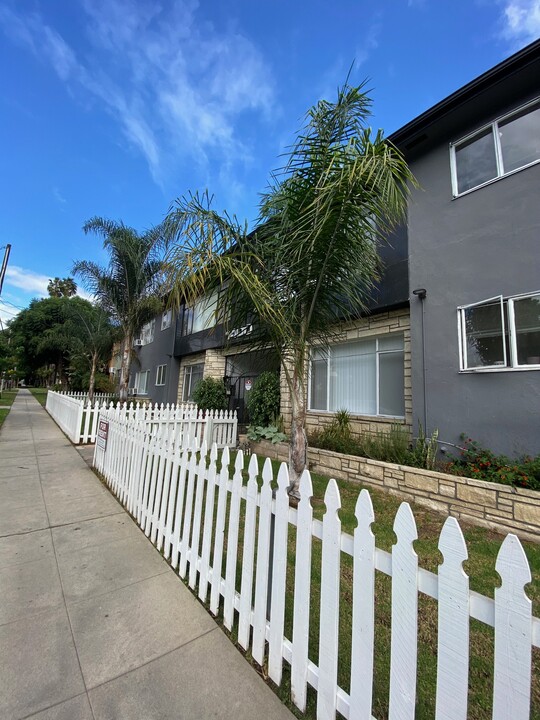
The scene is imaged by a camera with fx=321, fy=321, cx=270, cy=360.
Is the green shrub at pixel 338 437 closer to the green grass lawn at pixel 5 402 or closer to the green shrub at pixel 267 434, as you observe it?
the green shrub at pixel 267 434

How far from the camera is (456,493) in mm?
4375

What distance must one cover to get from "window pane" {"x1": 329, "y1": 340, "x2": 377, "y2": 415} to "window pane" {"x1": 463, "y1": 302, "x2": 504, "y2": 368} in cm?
201

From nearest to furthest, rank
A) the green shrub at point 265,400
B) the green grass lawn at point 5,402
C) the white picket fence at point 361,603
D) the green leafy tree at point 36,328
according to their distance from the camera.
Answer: the white picket fence at point 361,603 → the green shrub at point 265,400 → the green grass lawn at point 5,402 → the green leafy tree at point 36,328

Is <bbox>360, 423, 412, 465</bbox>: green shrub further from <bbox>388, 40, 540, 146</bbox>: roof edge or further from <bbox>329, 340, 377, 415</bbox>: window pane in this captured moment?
<bbox>388, 40, 540, 146</bbox>: roof edge

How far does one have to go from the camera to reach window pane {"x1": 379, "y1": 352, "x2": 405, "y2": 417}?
6.38 meters

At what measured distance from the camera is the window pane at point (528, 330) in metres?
4.59

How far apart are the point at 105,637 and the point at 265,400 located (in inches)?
269

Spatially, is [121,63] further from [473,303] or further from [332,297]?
[473,303]

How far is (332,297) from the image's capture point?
4395mm

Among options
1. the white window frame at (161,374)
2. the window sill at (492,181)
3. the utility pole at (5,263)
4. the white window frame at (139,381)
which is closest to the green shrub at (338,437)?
the window sill at (492,181)

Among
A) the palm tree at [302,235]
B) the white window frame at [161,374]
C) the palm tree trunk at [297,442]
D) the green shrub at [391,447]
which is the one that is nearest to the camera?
the palm tree at [302,235]

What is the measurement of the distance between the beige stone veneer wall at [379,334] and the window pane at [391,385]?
0.63ft

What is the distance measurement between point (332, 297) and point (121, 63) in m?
9.16

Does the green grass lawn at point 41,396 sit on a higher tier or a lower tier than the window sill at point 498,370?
lower
